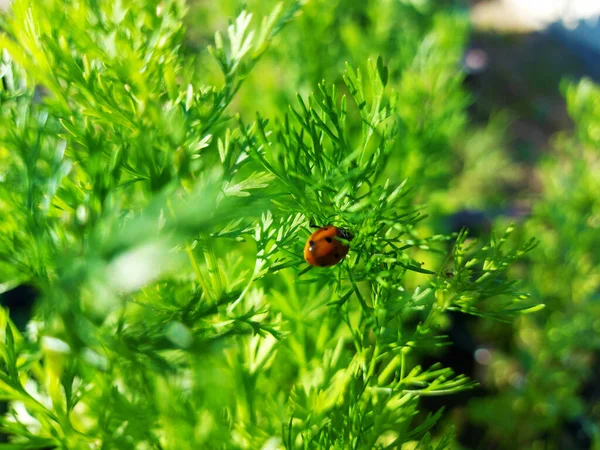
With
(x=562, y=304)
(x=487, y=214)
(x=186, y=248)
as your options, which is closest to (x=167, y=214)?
(x=186, y=248)

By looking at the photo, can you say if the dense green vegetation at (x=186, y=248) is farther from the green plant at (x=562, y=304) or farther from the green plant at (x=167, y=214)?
the green plant at (x=562, y=304)

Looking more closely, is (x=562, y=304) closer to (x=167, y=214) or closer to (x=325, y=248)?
(x=325, y=248)

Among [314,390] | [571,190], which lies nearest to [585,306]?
[571,190]

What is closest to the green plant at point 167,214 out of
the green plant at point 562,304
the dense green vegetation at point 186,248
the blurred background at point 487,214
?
the dense green vegetation at point 186,248

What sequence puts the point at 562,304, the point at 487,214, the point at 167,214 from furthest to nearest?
the point at 487,214 → the point at 562,304 → the point at 167,214

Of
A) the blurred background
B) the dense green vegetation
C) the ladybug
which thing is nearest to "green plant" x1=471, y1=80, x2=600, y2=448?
the blurred background

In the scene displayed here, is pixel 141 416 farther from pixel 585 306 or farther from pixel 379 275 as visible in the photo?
pixel 585 306

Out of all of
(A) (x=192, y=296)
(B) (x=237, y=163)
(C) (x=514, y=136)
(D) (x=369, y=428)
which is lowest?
(C) (x=514, y=136)

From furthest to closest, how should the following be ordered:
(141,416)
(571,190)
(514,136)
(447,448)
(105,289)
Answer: (514,136) → (571,190) → (447,448) → (141,416) → (105,289)

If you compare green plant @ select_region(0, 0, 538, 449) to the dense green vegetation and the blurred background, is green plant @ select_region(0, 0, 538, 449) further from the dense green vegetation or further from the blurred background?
the blurred background
